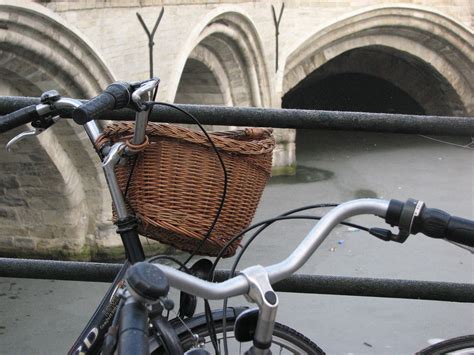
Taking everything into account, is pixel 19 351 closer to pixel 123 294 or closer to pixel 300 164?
pixel 123 294

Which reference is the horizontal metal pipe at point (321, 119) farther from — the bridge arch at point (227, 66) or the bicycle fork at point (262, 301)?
the bridge arch at point (227, 66)

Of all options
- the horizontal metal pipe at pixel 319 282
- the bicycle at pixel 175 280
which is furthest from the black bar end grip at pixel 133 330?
the horizontal metal pipe at pixel 319 282

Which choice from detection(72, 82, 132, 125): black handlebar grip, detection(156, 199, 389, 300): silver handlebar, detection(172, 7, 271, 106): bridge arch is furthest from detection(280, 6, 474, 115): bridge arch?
detection(156, 199, 389, 300): silver handlebar

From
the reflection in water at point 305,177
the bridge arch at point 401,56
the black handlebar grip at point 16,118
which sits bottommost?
the black handlebar grip at point 16,118

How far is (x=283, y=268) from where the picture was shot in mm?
857

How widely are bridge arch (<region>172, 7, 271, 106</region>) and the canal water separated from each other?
3.58 ft

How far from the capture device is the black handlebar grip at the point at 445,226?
2.83 ft

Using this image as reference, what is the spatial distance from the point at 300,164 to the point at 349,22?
5.92 feet

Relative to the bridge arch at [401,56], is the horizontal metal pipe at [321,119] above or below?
below

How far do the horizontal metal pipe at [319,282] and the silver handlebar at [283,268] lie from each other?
47 cm

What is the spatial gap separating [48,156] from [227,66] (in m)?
3.37

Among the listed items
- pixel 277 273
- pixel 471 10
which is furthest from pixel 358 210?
pixel 471 10

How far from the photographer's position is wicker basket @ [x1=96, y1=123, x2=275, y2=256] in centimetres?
112

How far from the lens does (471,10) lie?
11938 mm
